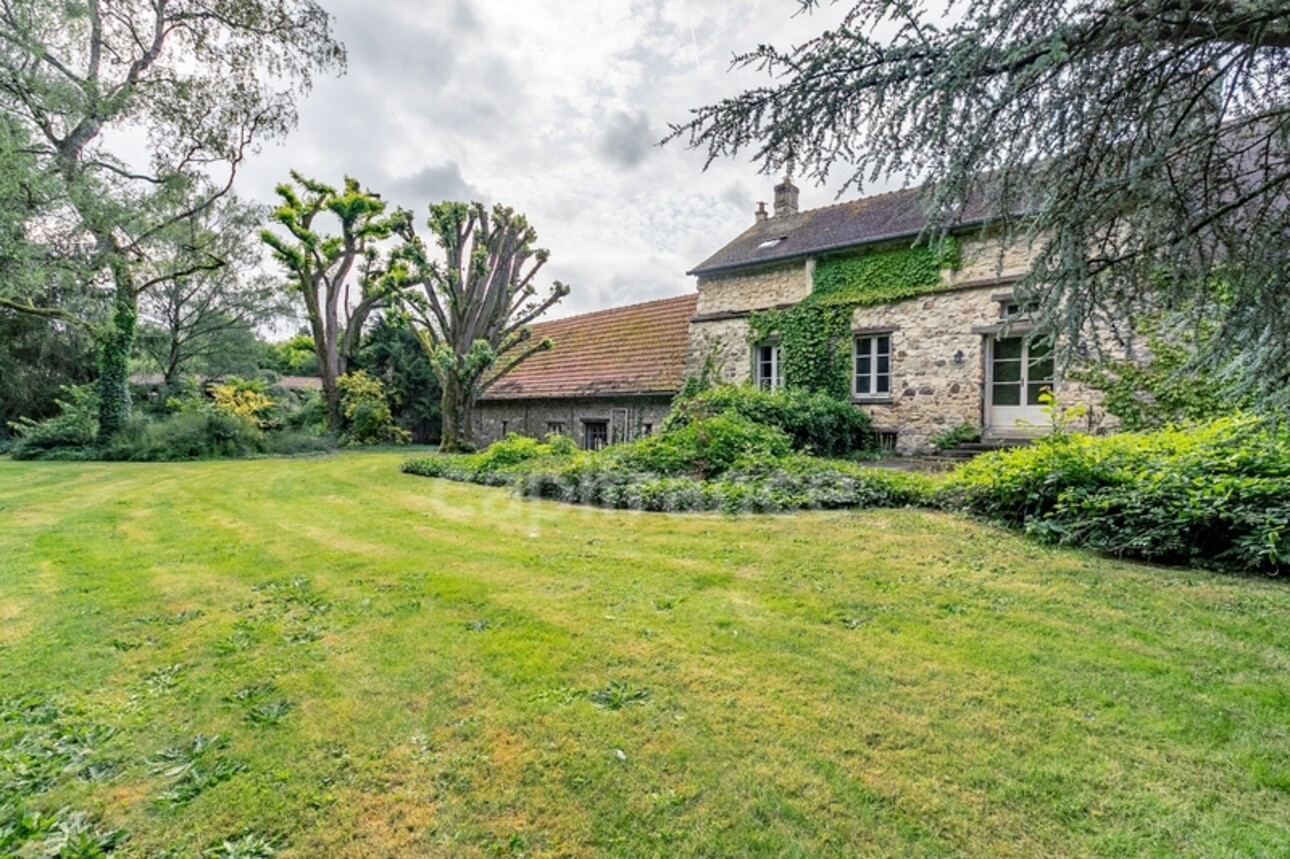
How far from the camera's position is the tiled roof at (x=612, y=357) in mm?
15375

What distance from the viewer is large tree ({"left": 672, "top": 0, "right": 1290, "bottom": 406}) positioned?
7.30 ft

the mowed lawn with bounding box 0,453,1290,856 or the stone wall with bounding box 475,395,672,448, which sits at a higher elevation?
the stone wall with bounding box 475,395,672,448

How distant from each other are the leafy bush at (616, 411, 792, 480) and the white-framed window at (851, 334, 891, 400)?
3.72 metres

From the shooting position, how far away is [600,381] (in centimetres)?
1608

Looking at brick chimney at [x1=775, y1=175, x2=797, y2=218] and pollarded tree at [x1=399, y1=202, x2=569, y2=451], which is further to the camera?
brick chimney at [x1=775, y1=175, x2=797, y2=218]

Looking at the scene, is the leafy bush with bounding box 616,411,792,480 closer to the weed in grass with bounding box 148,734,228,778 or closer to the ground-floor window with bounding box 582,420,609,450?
the ground-floor window with bounding box 582,420,609,450

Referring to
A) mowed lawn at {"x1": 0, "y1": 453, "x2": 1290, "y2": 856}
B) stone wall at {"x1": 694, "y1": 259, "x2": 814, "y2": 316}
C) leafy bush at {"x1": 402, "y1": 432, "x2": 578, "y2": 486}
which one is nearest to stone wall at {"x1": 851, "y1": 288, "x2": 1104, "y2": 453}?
stone wall at {"x1": 694, "y1": 259, "x2": 814, "y2": 316}

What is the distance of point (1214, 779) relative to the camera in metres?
1.99

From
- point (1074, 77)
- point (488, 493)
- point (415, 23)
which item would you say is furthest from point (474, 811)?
point (415, 23)

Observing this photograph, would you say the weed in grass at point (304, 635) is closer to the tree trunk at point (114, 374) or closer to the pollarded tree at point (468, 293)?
the pollarded tree at point (468, 293)

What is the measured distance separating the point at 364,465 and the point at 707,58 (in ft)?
39.5

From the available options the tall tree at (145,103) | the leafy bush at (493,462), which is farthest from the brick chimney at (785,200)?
the tall tree at (145,103)

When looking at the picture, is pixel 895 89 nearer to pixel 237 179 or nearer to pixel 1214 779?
pixel 1214 779

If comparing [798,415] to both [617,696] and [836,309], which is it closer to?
[836,309]
